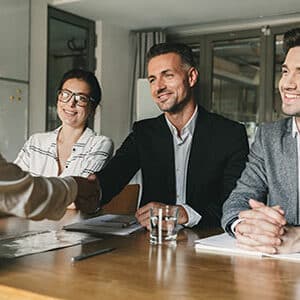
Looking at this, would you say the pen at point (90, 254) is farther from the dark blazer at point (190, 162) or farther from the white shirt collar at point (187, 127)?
the white shirt collar at point (187, 127)

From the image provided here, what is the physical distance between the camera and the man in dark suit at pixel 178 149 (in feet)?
7.20

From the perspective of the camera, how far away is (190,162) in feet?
7.28

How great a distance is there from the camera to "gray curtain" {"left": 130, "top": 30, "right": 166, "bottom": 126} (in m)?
6.11

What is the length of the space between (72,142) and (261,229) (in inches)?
64.6

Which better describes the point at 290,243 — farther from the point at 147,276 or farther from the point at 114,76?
the point at 114,76

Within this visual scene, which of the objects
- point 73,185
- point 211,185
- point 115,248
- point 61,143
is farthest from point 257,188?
point 61,143

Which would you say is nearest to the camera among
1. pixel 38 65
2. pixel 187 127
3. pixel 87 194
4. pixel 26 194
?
pixel 26 194

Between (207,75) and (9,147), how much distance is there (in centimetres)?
259

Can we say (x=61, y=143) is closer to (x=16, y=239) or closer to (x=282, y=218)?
(x=16, y=239)

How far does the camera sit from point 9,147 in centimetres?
475

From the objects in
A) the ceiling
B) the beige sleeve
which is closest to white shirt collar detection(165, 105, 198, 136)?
the beige sleeve

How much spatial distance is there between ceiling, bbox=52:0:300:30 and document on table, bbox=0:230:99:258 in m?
3.89

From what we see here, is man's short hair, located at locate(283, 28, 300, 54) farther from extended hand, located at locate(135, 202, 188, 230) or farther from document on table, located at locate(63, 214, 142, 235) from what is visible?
document on table, located at locate(63, 214, 142, 235)

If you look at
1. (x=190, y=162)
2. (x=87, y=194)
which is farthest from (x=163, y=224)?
(x=190, y=162)
